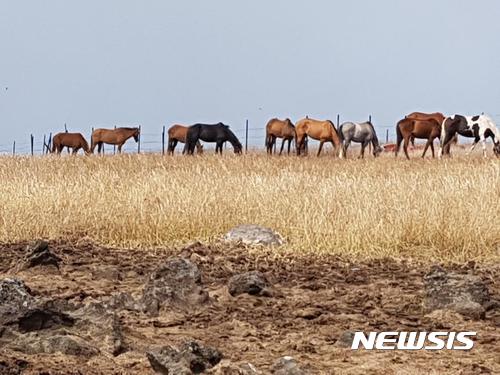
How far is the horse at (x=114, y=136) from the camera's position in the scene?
36.1 metres

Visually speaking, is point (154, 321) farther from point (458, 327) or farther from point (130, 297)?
point (458, 327)

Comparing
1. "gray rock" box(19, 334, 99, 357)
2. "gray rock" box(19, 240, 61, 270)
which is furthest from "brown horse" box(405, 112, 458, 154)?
"gray rock" box(19, 334, 99, 357)

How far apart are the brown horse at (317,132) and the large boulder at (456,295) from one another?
23.3 meters

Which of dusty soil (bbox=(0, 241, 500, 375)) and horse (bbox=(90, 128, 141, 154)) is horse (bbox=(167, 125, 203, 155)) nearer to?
horse (bbox=(90, 128, 141, 154))

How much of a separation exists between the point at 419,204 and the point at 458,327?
13.0 ft

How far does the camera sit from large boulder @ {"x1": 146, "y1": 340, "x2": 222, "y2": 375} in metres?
3.94

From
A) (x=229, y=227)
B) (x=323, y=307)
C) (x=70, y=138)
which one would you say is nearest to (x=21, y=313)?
(x=323, y=307)

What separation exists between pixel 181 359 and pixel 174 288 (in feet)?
5.77

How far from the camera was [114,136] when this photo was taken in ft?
119

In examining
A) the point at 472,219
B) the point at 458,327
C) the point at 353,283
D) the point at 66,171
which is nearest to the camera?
the point at 458,327

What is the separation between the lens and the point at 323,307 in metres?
5.63

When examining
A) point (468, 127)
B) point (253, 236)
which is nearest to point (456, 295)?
point (253, 236)

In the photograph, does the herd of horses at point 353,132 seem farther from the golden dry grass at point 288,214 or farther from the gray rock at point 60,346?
the gray rock at point 60,346

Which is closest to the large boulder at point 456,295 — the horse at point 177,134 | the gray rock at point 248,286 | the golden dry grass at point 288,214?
the gray rock at point 248,286
